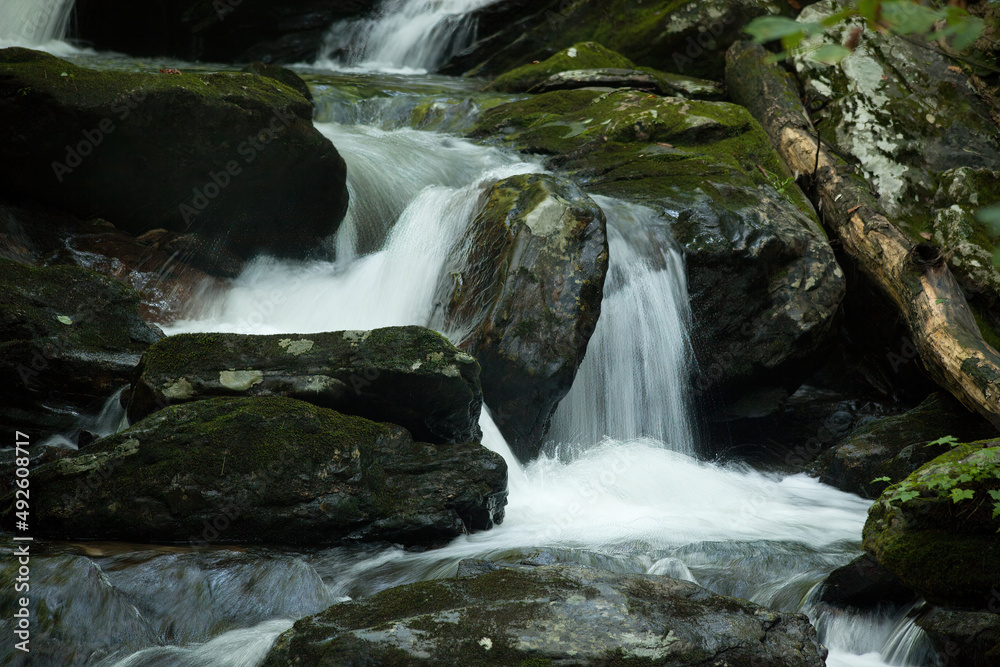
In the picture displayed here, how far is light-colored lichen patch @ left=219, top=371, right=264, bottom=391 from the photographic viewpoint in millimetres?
4387

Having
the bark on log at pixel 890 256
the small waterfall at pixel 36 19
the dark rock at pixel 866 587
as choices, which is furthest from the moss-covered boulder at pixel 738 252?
the small waterfall at pixel 36 19

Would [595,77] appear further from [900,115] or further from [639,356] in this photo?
[639,356]

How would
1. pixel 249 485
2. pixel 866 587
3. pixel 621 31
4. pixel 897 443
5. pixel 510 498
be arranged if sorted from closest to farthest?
1. pixel 866 587
2. pixel 249 485
3. pixel 510 498
4. pixel 897 443
5. pixel 621 31

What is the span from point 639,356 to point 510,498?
207cm

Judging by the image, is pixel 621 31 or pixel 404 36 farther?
pixel 404 36

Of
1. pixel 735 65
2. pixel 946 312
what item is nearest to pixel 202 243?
pixel 946 312

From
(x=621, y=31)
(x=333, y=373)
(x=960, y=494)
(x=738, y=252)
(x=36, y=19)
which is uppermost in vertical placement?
(x=621, y=31)

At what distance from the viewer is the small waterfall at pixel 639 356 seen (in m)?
6.30

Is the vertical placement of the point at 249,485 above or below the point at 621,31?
below

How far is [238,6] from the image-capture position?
13484 mm

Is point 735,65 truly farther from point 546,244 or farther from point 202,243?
point 202,243

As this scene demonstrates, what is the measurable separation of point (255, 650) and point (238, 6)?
13583 millimetres

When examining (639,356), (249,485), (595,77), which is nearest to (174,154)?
(249,485)

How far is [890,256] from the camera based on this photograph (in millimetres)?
6602
